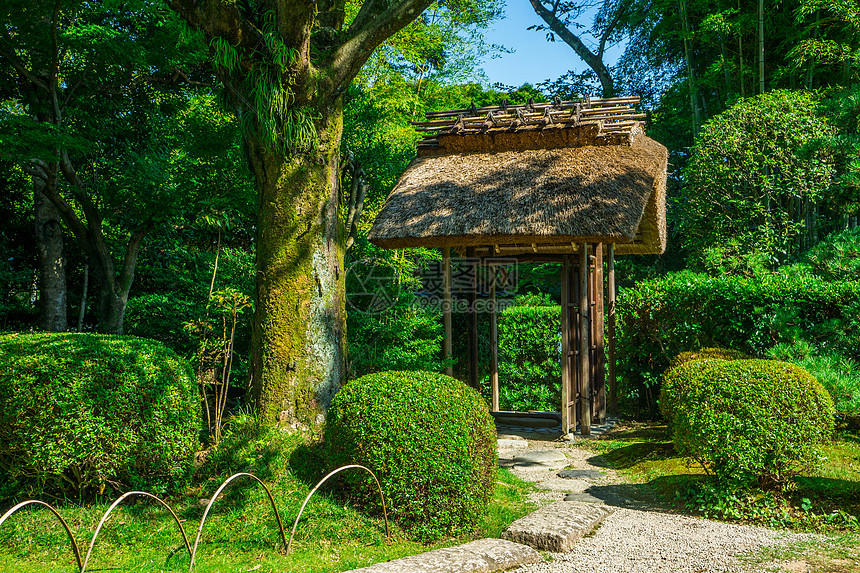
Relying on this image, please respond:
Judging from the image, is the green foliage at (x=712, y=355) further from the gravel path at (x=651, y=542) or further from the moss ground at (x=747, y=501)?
the gravel path at (x=651, y=542)

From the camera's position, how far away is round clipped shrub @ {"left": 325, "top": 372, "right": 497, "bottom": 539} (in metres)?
4.23

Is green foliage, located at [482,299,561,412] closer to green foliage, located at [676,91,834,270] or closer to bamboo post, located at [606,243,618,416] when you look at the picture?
bamboo post, located at [606,243,618,416]

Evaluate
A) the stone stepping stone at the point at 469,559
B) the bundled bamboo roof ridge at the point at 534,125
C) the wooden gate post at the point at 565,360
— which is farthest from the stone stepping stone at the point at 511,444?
the bundled bamboo roof ridge at the point at 534,125

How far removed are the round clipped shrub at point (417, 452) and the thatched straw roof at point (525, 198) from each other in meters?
3.55

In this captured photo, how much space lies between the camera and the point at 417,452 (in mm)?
4227

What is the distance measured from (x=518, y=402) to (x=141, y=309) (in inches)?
251

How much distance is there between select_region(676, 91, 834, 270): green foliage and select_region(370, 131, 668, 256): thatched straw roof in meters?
3.35

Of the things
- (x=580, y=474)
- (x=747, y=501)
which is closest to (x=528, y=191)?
(x=580, y=474)

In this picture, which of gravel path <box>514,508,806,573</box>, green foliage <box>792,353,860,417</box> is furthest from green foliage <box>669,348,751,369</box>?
gravel path <box>514,508,806,573</box>

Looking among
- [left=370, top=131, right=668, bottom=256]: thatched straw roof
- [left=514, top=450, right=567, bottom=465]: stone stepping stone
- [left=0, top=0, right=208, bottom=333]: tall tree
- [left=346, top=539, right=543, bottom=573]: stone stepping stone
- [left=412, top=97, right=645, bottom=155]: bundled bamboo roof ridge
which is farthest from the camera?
[left=412, top=97, right=645, bottom=155]: bundled bamboo roof ridge

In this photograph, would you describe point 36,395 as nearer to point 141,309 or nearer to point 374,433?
point 374,433

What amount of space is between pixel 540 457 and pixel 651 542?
2.82 metres

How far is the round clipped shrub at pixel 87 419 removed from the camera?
14.9 feet

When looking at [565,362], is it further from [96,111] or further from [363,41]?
[96,111]
